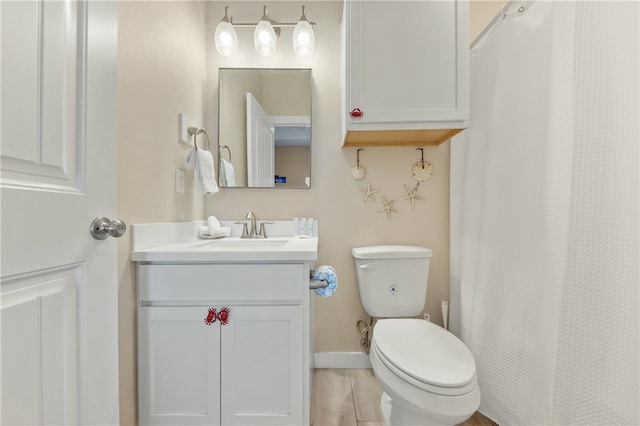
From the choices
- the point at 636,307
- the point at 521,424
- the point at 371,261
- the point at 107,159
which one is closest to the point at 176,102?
the point at 107,159

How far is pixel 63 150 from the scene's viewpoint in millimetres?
571

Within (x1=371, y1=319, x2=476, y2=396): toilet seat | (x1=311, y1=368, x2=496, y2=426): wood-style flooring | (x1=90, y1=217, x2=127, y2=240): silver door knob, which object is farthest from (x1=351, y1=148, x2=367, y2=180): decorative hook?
(x1=90, y1=217, x2=127, y2=240): silver door knob

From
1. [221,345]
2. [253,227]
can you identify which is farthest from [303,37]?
[221,345]

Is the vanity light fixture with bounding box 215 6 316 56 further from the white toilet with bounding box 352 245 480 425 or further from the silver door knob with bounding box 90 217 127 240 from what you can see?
the silver door knob with bounding box 90 217 127 240

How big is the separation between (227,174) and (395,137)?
0.98 metres

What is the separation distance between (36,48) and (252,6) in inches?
60.3

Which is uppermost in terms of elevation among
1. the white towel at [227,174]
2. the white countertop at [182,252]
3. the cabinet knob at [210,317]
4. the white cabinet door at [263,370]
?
the white towel at [227,174]

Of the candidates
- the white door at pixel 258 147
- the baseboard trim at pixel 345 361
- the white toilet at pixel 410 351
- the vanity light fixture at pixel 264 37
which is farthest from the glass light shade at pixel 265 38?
the baseboard trim at pixel 345 361

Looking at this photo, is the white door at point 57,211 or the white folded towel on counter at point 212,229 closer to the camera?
the white door at point 57,211

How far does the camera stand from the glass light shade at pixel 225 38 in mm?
1582

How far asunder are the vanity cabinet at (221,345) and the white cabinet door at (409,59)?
2.89 ft

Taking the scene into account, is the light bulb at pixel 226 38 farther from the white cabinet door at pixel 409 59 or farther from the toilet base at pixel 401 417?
the toilet base at pixel 401 417

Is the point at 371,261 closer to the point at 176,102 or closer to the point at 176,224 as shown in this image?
the point at 176,224

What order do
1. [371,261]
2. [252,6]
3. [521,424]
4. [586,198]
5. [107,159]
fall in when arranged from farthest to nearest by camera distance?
1. [252,6]
2. [371,261]
3. [521,424]
4. [586,198]
5. [107,159]
